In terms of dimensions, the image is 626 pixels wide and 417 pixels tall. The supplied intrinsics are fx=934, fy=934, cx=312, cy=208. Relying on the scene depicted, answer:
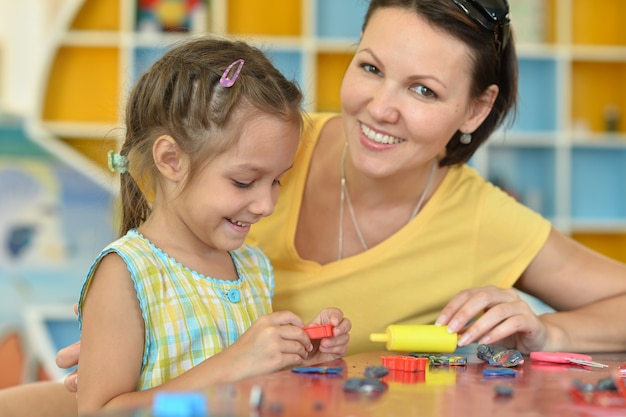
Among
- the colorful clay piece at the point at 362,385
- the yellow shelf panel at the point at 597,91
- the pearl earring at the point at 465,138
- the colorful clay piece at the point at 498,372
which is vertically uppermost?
the yellow shelf panel at the point at 597,91

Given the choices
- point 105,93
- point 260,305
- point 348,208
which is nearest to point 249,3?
point 105,93

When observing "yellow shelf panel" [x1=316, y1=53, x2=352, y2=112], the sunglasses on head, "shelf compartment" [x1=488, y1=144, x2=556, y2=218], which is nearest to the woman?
the sunglasses on head

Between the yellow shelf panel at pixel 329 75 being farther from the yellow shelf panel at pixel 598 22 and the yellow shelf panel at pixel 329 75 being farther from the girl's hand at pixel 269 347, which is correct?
the girl's hand at pixel 269 347

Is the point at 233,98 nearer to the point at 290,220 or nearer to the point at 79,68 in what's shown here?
the point at 290,220

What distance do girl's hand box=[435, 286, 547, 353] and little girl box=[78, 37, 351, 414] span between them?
18cm

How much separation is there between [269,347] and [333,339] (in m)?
0.19

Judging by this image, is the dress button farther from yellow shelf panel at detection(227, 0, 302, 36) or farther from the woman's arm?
yellow shelf panel at detection(227, 0, 302, 36)

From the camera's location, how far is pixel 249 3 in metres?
4.97

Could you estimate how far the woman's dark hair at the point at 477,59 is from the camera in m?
1.74

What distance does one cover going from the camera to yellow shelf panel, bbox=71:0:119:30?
193 inches

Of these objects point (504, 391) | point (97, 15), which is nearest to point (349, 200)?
point (504, 391)

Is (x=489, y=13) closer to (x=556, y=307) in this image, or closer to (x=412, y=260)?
(x=412, y=260)

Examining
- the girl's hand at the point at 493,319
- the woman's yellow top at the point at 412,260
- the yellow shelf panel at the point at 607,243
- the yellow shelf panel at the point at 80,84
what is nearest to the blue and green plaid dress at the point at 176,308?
the woman's yellow top at the point at 412,260

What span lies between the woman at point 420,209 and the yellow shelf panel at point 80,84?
303 cm
